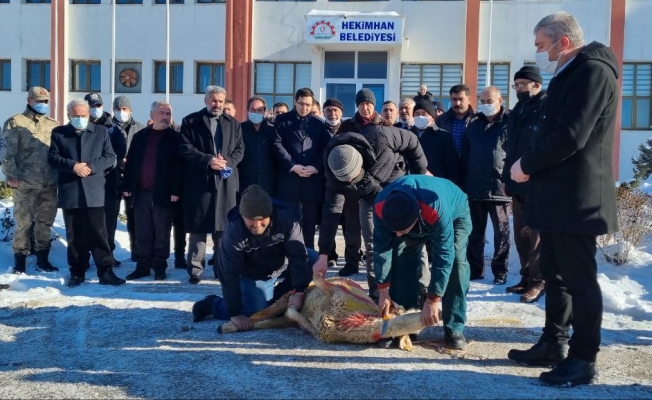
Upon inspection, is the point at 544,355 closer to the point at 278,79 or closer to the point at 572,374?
the point at 572,374

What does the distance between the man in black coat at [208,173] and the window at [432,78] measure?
1307 cm

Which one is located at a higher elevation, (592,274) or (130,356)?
(592,274)

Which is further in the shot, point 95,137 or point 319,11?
point 319,11

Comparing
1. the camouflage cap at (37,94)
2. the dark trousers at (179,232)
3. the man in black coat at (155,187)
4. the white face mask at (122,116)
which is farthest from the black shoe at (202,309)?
the white face mask at (122,116)

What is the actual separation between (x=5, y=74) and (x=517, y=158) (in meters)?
20.0

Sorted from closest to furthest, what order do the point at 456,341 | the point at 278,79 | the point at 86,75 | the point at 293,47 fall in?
the point at 456,341, the point at 293,47, the point at 278,79, the point at 86,75

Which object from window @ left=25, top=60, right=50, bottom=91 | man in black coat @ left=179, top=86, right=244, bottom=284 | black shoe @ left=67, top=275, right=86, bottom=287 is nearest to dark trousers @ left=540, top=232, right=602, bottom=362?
man in black coat @ left=179, top=86, right=244, bottom=284

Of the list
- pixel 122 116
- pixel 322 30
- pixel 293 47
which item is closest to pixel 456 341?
pixel 122 116

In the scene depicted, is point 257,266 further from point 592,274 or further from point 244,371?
point 592,274

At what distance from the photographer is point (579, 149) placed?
387cm

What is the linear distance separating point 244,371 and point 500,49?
17167mm

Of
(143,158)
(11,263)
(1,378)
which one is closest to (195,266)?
(143,158)

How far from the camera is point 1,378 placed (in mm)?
4148

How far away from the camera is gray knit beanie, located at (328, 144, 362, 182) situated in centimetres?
531
